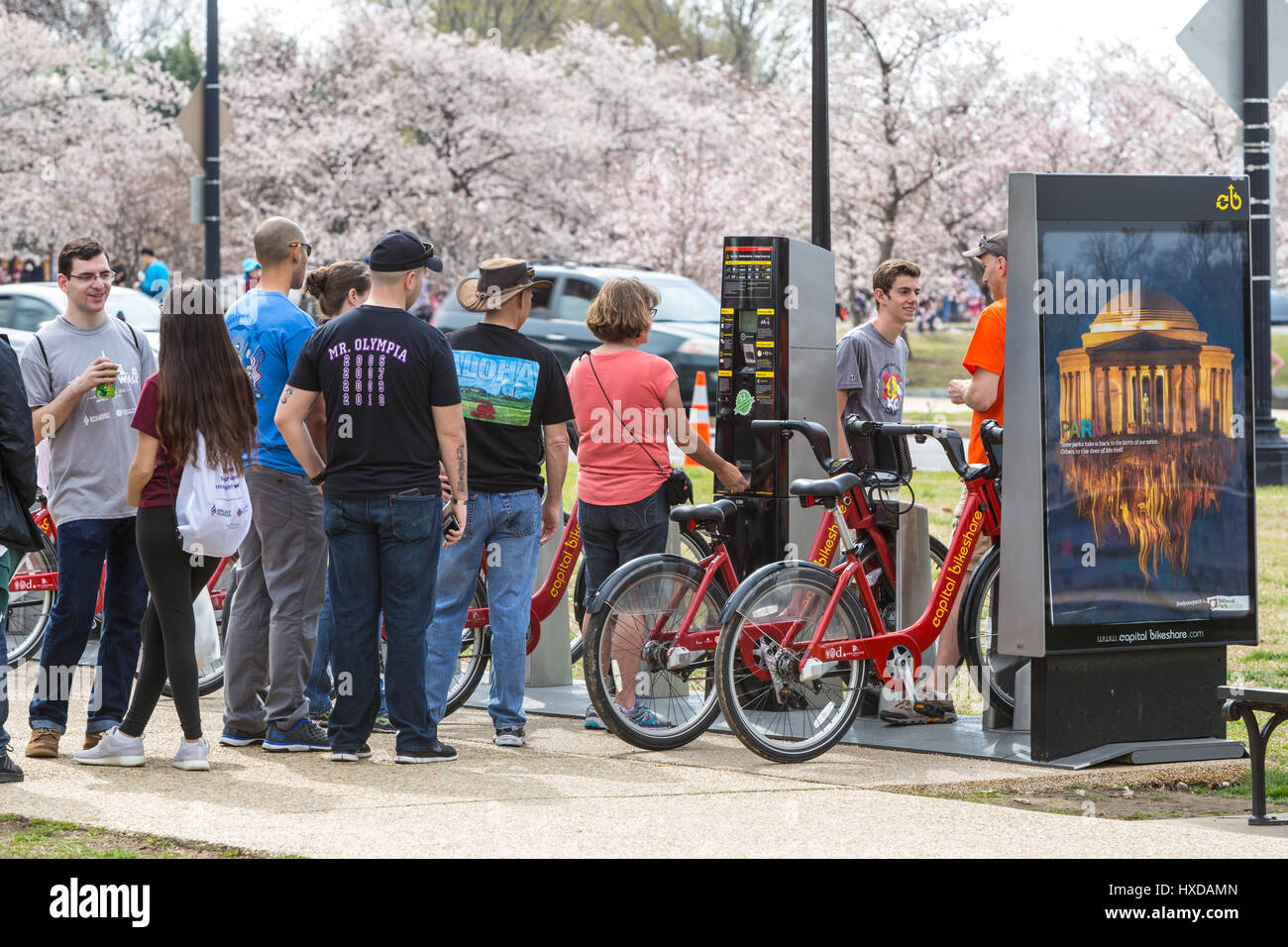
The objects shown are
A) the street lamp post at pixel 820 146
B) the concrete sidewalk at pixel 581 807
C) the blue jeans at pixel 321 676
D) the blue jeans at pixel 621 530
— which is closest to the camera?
the concrete sidewalk at pixel 581 807

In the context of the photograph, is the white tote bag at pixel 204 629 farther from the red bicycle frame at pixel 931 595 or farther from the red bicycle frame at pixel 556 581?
the red bicycle frame at pixel 931 595

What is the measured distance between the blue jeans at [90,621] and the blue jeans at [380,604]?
2.71ft

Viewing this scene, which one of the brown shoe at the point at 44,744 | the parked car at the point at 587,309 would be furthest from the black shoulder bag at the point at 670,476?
the parked car at the point at 587,309

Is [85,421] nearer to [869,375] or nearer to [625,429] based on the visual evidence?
[625,429]

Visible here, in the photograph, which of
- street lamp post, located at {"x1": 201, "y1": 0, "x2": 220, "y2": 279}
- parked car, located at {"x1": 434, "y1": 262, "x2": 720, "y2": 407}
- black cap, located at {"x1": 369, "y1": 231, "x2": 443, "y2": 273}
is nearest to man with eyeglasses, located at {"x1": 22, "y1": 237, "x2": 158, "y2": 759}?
black cap, located at {"x1": 369, "y1": 231, "x2": 443, "y2": 273}

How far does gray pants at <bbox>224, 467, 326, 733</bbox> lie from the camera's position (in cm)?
700

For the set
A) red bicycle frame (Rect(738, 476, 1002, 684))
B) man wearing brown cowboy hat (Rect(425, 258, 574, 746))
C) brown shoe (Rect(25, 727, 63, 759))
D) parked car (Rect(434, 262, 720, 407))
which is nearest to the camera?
brown shoe (Rect(25, 727, 63, 759))

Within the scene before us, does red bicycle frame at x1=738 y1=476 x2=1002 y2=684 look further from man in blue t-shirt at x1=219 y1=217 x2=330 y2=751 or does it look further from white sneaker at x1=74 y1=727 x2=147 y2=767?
white sneaker at x1=74 y1=727 x2=147 y2=767

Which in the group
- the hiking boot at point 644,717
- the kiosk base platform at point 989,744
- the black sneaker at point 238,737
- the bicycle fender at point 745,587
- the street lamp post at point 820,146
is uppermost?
the street lamp post at point 820,146

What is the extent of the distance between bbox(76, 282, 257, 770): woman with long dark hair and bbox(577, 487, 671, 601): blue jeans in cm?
147

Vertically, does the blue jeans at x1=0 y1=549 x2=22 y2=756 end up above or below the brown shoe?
above

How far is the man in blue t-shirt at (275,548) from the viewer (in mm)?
6984

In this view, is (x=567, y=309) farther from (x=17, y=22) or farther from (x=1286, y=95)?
(x=17, y=22)

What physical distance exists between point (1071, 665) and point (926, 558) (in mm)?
966
